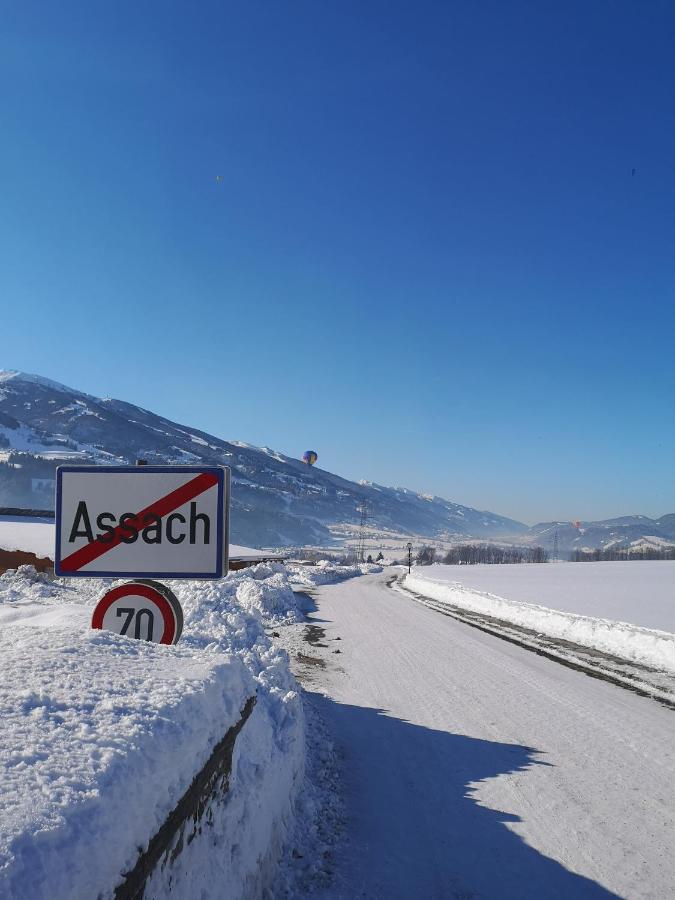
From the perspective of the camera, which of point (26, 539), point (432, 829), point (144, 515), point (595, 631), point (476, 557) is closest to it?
point (144, 515)

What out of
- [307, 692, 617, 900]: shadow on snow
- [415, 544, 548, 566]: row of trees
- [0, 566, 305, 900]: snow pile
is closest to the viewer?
[0, 566, 305, 900]: snow pile

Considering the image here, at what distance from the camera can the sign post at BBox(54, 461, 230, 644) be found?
10.7 feet

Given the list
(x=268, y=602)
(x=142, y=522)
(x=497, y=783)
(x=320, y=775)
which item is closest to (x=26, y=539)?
(x=268, y=602)

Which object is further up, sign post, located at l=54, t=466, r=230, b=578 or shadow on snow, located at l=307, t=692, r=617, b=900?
sign post, located at l=54, t=466, r=230, b=578

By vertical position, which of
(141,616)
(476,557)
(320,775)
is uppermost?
(141,616)

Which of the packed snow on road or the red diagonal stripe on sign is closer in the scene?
the packed snow on road

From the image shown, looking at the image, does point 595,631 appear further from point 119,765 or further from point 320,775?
point 119,765

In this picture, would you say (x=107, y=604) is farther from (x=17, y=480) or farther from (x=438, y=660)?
(x=17, y=480)

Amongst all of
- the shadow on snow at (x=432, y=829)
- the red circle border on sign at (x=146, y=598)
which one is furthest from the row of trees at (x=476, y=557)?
the red circle border on sign at (x=146, y=598)

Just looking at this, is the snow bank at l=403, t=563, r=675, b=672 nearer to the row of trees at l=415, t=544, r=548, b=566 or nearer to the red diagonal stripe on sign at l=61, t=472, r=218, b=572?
the red diagonal stripe on sign at l=61, t=472, r=218, b=572

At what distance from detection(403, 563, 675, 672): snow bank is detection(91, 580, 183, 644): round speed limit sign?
1010cm

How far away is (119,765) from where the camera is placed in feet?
6.17

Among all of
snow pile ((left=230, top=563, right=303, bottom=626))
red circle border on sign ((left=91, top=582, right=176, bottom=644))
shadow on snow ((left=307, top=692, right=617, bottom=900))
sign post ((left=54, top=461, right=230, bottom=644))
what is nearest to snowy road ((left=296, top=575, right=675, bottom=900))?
shadow on snow ((left=307, top=692, right=617, bottom=900))

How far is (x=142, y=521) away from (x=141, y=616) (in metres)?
0.73
